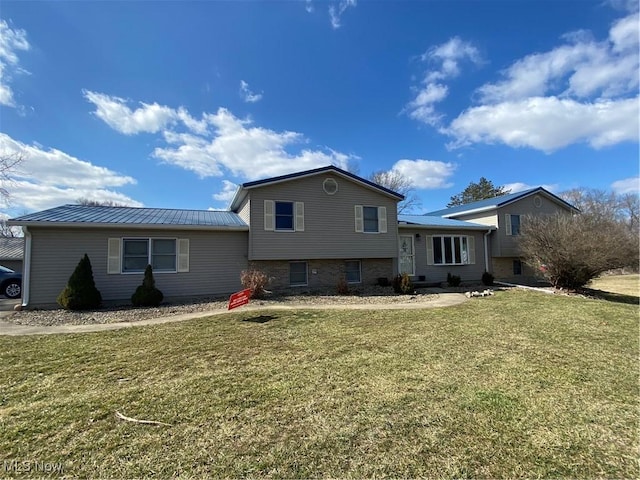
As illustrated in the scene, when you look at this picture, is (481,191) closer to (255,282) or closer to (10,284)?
(255,282)

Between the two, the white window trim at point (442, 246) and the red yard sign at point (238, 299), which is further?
the white window trim at point (442, 246)

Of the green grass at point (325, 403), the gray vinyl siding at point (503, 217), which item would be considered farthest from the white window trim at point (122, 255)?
the gray vinyl siding at point (503, 217)

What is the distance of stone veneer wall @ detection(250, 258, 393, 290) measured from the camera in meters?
13.7

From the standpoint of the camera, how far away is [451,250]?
57.9 feet

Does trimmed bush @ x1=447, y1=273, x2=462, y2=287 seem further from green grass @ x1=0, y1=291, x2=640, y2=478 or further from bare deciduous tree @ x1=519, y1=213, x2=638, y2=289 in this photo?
green grass @ x1=0, y1=291, x2=640, y2=478

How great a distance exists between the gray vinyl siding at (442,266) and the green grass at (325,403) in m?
10.1

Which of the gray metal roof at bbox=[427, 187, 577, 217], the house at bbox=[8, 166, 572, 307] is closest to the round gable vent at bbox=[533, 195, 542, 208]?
the gray metal roof at bbox=[427, 187, 577, 217]

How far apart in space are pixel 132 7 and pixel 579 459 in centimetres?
1327

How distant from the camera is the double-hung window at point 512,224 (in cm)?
1866

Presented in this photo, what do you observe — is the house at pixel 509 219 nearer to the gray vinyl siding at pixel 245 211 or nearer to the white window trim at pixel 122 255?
the gray vinyl siding at pixel 245 211

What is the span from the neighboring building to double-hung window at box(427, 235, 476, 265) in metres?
27.6

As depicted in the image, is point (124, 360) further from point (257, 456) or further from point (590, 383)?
point (590, 383)

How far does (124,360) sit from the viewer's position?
508 centimetres

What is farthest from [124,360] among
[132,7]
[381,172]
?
[381,172]
